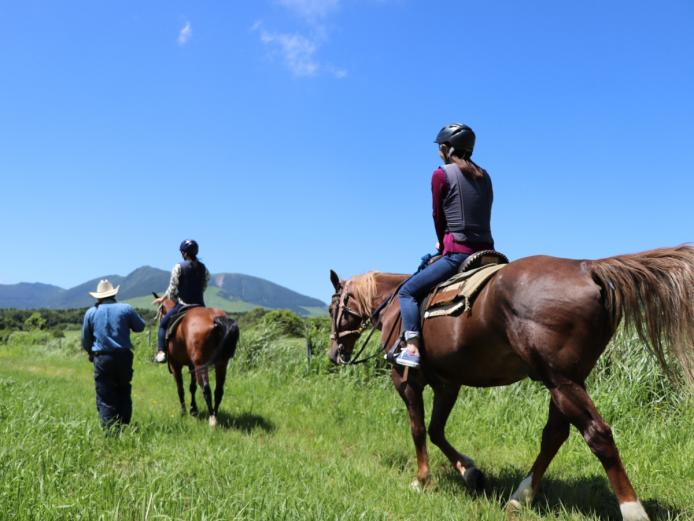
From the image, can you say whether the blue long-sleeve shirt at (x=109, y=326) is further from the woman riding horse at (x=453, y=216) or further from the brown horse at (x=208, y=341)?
the woman riding horse at (x=453, y=216)

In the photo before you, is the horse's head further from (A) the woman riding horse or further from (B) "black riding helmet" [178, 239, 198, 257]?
(B) "black riding helmet" [178, 239, 198, 257]

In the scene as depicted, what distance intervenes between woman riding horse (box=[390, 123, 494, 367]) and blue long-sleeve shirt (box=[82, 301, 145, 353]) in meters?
4.07

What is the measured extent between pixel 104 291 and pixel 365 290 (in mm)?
3836

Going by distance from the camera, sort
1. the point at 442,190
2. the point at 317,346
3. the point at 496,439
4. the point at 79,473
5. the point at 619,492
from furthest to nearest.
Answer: the point at 317,346 < the point at 496,439 < the point at 442,190 < the point at 79,473 < the point at 619,492

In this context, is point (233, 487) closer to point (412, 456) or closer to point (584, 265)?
point (412, 456)

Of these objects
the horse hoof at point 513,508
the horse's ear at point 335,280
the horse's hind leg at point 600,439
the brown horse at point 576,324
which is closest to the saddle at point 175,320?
the horse's ear at point 335,280

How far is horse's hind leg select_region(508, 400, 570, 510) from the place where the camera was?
187 inches

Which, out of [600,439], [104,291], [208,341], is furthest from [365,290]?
[104,291]

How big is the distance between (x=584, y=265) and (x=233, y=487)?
334 cm

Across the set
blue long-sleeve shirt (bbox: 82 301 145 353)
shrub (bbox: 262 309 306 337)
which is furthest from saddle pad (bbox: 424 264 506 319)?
shrub (bbox: 262 309 306 337)

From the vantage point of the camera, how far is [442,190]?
5270mm

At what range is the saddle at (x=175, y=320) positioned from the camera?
957cm

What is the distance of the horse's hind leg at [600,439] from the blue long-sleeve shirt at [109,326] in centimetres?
563

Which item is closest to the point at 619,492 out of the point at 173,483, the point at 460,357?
the point at 460,357
